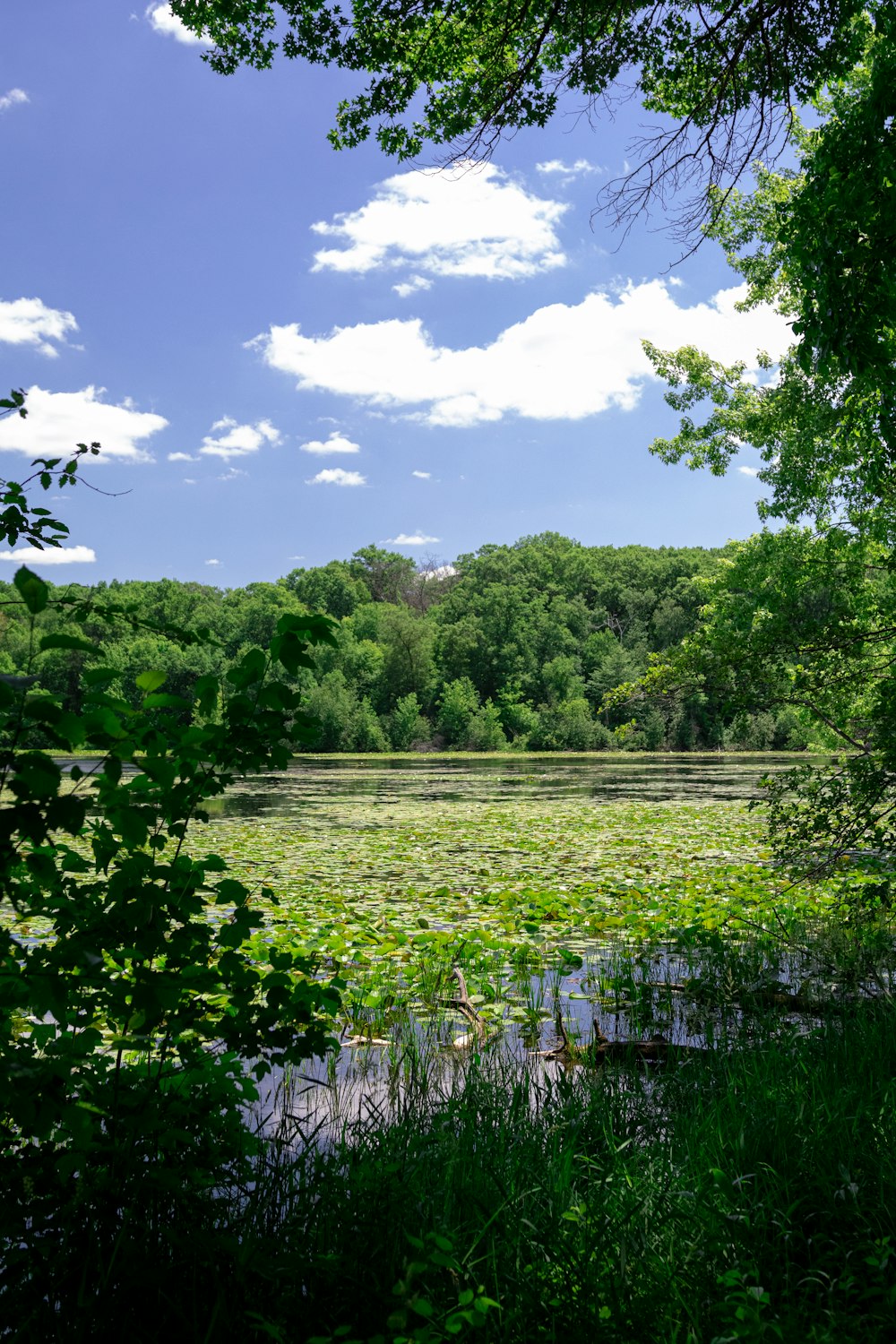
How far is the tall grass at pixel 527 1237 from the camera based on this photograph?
6.52 ft

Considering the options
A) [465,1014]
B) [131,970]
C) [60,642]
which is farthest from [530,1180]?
[465,1014]

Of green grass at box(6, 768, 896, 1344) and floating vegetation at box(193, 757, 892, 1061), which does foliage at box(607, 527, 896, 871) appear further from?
green grass at box(6, 768, 896, 1344)

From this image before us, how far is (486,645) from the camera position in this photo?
70125 millimetres

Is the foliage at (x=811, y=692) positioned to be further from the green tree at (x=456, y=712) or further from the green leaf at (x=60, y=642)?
the green tree at (x=456, y=712)

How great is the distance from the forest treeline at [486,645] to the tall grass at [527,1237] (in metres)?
43.9

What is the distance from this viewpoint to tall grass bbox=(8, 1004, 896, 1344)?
199 centimetres

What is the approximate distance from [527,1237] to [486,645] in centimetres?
6792

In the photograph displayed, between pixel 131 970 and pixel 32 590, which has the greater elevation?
pixel 32 590

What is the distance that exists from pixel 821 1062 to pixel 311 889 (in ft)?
19.4

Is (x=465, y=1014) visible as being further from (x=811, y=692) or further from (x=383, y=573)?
(x=383, y=573)

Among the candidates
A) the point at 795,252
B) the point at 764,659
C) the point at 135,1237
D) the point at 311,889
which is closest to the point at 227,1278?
the point at 135,1237

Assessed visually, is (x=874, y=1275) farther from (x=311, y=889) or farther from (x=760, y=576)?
(x=760, y=576)

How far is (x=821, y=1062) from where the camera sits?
368cm

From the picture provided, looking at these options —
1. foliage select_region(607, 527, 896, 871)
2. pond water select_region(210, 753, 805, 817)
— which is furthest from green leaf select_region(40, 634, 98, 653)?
pond water select_region(210, 753, 805, 817)
